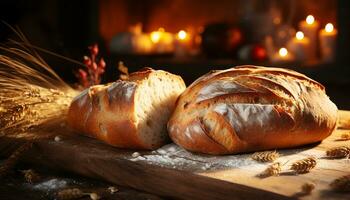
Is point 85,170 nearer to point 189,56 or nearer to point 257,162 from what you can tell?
point 257,162

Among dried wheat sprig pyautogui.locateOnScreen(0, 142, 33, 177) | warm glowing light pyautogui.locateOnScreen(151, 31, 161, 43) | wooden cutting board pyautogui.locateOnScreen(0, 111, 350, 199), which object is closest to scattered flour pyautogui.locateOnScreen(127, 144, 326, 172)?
wooden cutting board pyautogui.locateOnScreen(0, 111, 350, 199)

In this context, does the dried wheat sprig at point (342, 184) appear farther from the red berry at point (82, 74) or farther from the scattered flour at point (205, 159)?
the red berry at point (82, 74)

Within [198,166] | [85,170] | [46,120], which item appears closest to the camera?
[198,166]

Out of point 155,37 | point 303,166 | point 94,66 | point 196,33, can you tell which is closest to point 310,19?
point 196,33

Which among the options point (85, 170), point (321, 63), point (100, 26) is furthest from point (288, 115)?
point (100, 26)

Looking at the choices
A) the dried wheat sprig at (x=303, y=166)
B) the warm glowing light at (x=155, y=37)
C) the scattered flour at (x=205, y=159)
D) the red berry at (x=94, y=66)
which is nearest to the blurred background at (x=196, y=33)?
the warm glowing light at (x=155, y=37)

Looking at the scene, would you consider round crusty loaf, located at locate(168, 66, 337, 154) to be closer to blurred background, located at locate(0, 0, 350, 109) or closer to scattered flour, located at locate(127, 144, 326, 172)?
scattered flour, located at locate(127, 144, 326, 172)
